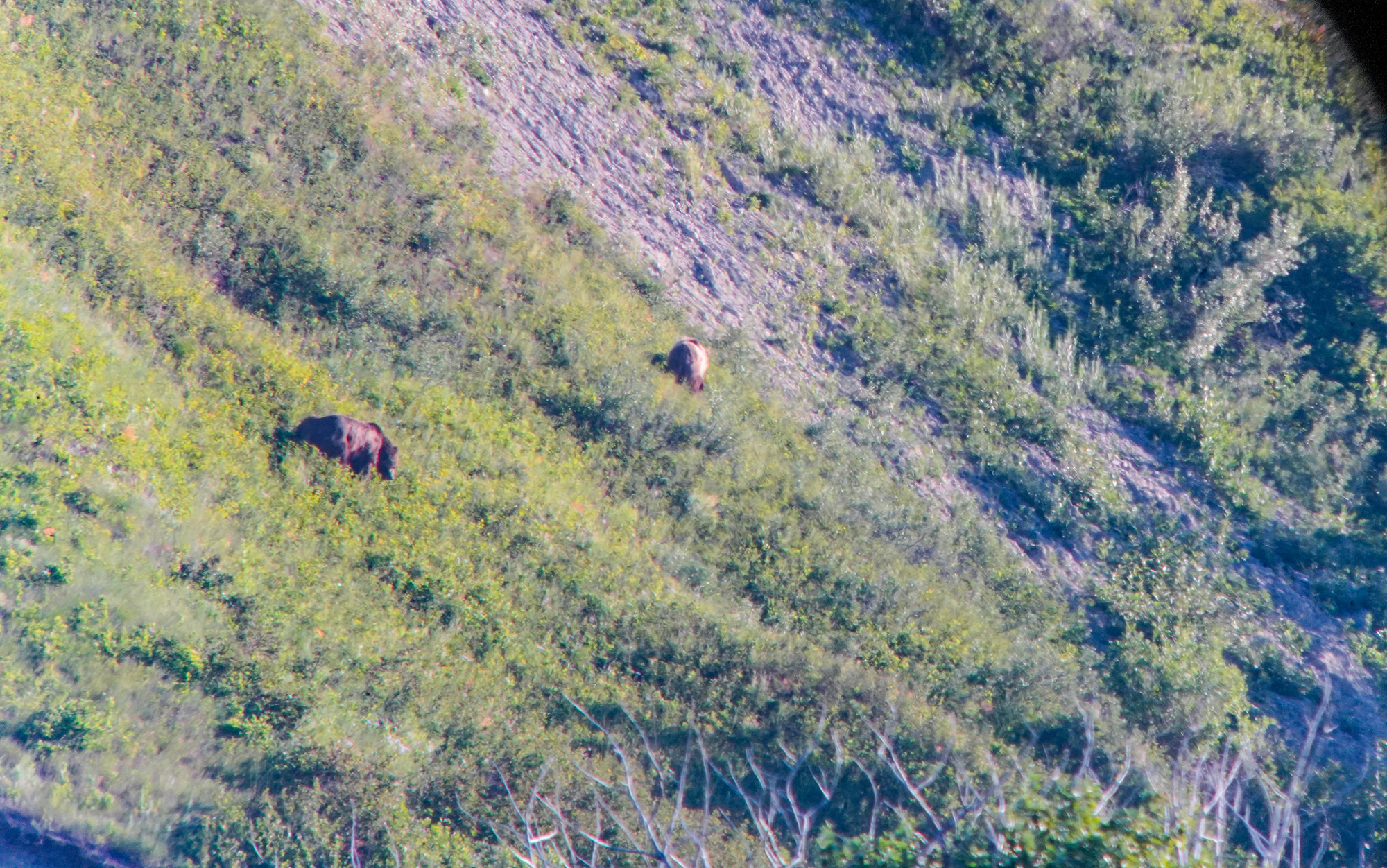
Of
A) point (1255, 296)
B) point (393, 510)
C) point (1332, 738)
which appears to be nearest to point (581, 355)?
point (393, 510)

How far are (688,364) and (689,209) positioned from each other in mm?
3601

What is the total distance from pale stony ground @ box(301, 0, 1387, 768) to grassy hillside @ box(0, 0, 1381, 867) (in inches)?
16.6

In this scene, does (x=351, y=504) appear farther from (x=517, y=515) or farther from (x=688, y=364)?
(x=688, y=364)

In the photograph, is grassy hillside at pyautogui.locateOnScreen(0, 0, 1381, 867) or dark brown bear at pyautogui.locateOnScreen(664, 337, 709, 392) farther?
dark brown bear at pyautogui.locateOnScreen(664, 337, 709, 392)

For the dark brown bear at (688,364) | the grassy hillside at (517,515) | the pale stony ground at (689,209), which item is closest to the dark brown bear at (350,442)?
the grassy hillside at (517,515)

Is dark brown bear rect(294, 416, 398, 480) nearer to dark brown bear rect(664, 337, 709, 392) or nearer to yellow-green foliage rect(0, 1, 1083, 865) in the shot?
yellow-green foliage rect(0, 1, 1083, 865)

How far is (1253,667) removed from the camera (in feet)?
37.4

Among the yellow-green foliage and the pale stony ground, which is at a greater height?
the pale stony ground

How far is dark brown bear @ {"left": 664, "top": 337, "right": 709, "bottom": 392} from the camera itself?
1211 centimetres

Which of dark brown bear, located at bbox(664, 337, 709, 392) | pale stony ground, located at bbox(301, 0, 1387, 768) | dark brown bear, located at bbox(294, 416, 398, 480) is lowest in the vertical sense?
dark brown bear, located at bbox(294, 416, 398, 480)

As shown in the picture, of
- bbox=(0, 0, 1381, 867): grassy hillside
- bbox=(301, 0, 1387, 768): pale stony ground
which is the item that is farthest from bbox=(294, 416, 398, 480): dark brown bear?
bbox=(301, 0, 1387, 768): pale stony ground

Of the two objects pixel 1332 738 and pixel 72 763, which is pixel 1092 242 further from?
pixel 72 763

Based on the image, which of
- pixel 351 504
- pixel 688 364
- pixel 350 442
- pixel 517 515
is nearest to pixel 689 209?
pixel 688 364

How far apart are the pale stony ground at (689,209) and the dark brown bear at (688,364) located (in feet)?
3.64
